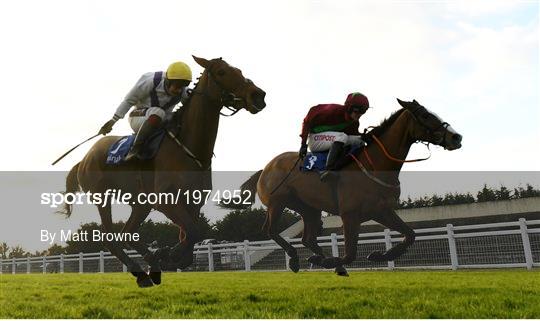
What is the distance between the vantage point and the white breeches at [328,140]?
5.44 m

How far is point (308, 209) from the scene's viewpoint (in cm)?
664

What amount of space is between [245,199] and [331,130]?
2.06m

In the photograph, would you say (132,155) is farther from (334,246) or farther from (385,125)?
(334,246)

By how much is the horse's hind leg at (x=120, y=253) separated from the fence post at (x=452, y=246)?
9461 millimetres

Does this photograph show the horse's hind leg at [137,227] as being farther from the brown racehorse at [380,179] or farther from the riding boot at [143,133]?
the brown racehorse at [380,179]

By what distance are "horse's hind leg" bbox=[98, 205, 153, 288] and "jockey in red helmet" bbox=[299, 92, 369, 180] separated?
7.35 feet

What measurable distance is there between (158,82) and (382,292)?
358cm

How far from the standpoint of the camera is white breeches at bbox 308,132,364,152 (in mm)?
5438

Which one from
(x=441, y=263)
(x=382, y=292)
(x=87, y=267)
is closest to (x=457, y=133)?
(x=382, y=292)

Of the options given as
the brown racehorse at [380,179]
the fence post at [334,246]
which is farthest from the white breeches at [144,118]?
the fence post at [334,246]

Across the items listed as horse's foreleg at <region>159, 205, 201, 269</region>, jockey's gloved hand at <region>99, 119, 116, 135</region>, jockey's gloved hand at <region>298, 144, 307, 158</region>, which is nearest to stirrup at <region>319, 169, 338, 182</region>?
jockey's gloved hand at <region>298, 144, 307, 158</region>

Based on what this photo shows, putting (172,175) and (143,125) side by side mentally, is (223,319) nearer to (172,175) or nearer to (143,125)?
(172,175)

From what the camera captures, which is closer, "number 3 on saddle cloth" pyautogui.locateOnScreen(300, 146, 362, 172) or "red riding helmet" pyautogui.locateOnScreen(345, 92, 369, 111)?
"red riding helmet" pyautogui.locateOnScreen(345, 92, 369, 111)

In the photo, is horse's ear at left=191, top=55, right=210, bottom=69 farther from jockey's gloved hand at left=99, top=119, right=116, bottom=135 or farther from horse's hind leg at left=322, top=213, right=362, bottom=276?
horse's hind leg at left=322, top=213, right=362, bottom=276
